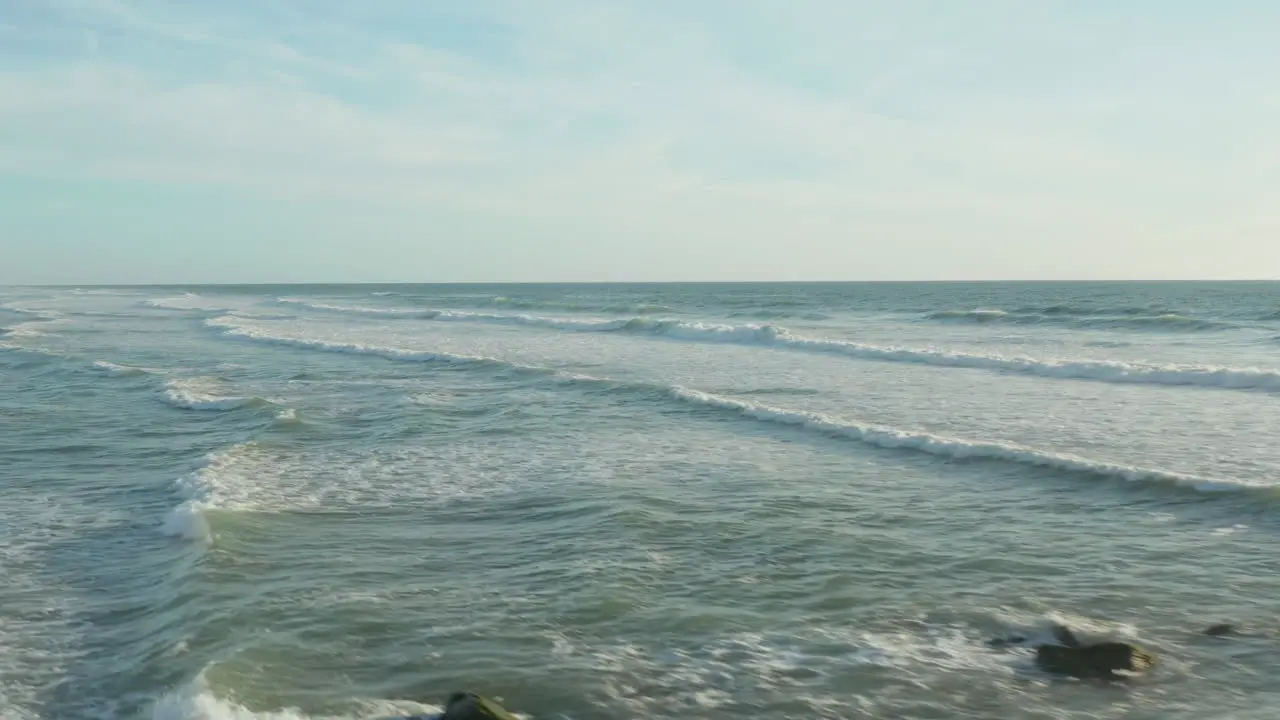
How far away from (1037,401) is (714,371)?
9.19 meters

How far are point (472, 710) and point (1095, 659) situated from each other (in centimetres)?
404

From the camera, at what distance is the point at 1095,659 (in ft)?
22.1

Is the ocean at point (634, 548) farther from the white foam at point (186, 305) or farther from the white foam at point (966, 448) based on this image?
the white foam at point (186, 305)

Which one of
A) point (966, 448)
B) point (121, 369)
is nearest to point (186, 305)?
point (121, 369)

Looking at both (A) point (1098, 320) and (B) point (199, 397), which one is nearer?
(B) point (199, 397)

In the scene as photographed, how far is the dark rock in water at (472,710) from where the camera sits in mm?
5512

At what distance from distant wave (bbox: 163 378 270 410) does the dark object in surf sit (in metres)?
16.2

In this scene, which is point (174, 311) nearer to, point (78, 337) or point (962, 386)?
point (78, 337)

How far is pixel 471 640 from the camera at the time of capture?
7191 millimetres

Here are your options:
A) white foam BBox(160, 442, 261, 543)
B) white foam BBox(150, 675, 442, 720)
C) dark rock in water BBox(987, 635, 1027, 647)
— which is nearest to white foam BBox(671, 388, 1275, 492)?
dark rock in water BBox(987, 635, 1027, 647)

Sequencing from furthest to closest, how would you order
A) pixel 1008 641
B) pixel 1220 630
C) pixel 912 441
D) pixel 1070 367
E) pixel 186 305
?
pixel 186 305, pixel 1070 367, pixel 912 441, pixel 1220 630, pixel 1008 641

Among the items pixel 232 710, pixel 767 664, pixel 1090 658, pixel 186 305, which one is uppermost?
pixel 186 305

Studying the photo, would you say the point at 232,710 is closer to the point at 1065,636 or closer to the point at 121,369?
the point at 1065,636

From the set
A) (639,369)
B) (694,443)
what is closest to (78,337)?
(639,369)
